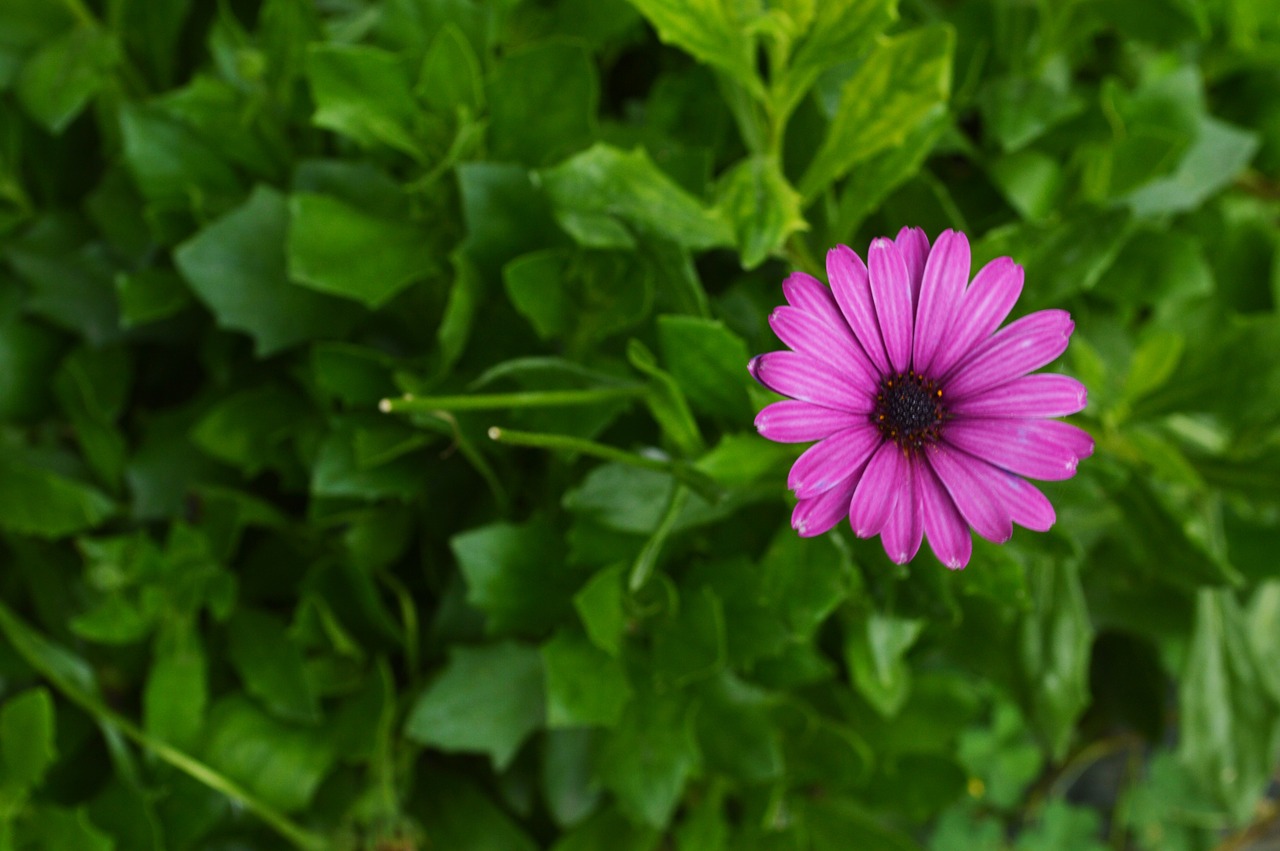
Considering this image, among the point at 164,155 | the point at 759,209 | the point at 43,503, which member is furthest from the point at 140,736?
the point at 759,209

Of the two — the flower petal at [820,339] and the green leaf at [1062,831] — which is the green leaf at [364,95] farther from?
the green leaf at [1062,831]

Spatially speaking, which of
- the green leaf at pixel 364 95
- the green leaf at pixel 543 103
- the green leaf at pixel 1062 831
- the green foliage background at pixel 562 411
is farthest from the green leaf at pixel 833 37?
the green leaf at pixel 1062 831

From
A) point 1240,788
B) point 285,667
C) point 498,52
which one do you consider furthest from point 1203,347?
point 285,667

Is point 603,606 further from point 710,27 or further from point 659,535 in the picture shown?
point 710,27

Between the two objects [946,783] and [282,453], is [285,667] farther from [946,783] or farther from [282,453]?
[946,783]

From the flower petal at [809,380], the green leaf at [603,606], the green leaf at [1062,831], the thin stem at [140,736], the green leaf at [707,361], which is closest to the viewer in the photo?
the flower petal at [809,380]

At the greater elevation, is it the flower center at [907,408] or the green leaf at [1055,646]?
the flower center at [907,408]
